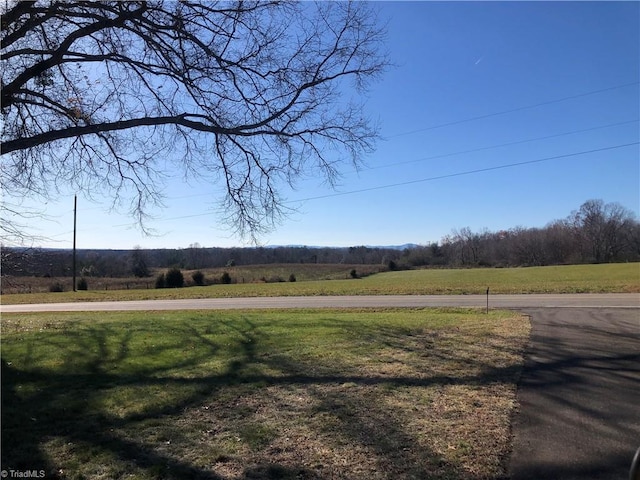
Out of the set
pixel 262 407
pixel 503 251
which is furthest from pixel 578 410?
pixel 503 251

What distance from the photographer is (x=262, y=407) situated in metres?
5.35

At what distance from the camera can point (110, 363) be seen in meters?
7.96

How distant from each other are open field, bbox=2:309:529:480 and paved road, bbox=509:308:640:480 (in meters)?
0.23

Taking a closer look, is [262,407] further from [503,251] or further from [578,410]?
[503,251]

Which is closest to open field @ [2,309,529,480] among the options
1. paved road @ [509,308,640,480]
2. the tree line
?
paved road @ [509,308,640,480]

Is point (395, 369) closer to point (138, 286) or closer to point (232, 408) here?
point (232, 408)

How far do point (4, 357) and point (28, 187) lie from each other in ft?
13.2

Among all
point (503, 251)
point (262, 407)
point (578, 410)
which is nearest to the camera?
point (578, 410)

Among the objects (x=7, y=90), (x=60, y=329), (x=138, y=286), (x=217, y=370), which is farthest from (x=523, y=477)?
(x=138, y=286)

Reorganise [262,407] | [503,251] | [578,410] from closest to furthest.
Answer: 1. [578,410]
2. [262,407]
3. [503,251]

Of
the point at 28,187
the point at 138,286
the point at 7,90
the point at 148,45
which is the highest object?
the point at 148,45

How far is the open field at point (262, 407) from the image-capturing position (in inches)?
151

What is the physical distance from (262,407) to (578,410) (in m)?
3.44

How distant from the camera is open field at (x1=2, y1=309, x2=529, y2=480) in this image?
151 inches
